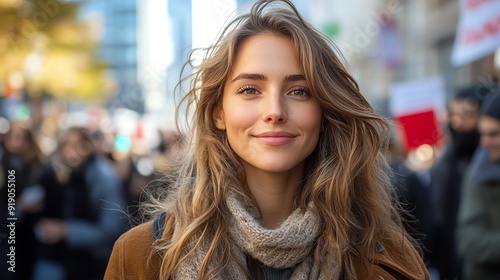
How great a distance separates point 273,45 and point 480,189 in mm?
2328

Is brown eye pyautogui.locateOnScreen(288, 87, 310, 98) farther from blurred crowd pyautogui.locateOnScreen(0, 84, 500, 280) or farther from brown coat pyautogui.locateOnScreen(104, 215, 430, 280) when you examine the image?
blurred crowd pyautogui.locateOnScreen(0, 84, 500, 280)

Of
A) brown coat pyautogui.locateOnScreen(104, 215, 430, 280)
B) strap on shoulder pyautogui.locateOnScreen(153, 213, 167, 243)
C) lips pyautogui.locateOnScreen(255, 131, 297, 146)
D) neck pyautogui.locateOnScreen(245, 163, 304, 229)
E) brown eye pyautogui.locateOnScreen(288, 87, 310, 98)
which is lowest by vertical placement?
brown coat pyautogui.locateOnScreen(104, 215, 430, 280)

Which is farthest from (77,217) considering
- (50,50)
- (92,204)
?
(50,50)

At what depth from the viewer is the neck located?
225 centimetres

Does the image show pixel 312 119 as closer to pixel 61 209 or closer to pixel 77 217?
pixel 77 217

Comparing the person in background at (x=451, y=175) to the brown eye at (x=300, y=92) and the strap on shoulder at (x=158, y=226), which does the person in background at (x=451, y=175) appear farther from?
the strap on shoulder at (x=158, y=226)

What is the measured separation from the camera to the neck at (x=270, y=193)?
7.37ft

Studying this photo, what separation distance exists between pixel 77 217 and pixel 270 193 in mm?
3178

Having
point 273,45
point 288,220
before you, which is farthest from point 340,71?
point 288,220

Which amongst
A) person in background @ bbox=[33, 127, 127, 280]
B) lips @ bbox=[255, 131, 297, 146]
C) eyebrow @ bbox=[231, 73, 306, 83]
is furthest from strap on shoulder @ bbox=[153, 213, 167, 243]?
person in background @ bbox=[33, 127, 127, 280]

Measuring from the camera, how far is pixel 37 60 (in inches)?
421

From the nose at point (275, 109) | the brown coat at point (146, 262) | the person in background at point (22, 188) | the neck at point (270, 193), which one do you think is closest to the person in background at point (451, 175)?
the brown coat at point (146, 262)

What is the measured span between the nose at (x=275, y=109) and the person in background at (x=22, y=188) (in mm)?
3351

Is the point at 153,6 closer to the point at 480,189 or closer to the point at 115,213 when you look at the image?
the point at 115,213
